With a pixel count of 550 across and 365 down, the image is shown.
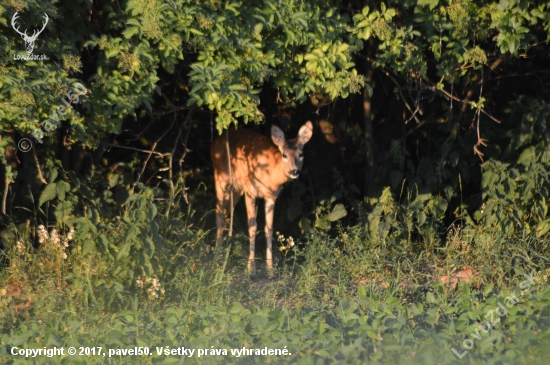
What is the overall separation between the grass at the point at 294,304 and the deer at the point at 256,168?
85cm

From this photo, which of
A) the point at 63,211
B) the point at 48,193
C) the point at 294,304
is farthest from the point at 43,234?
the point at 294,304

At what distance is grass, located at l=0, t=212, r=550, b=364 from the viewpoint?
523 centimetres

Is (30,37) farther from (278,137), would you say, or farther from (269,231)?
(269,231)

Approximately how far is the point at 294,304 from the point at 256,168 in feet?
8.84

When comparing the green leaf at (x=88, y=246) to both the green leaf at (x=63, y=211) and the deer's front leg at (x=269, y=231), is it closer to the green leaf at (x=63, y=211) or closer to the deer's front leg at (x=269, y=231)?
the green leaf at (x=63, y=211)

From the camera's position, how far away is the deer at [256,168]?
895 centimetres

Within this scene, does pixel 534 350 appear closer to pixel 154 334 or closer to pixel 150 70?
pixel 154 334

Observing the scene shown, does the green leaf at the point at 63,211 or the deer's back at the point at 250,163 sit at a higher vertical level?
the deer's back at the point at 250,163

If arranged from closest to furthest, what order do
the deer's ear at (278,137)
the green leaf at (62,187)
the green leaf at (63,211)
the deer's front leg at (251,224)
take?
the green leaf at (63,211) < the green leaf at (62,187) < the deer's front leg at (251,224) < the deer's ear at (278,137)

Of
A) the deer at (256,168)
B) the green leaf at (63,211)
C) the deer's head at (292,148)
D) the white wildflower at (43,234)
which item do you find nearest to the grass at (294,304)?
the white wildflower at (43,234)

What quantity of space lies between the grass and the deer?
851 millimetres

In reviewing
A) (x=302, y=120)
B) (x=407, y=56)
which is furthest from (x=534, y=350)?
(x=302, y=120)

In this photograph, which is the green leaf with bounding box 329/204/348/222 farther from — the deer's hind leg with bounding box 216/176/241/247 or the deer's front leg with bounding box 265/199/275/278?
the deer's hind leg with bounding box 216/176/241/247

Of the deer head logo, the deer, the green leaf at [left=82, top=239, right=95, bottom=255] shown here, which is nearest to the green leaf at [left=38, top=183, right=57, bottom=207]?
the green leaf at [left=82, top=239, right=95, bottom=255]
